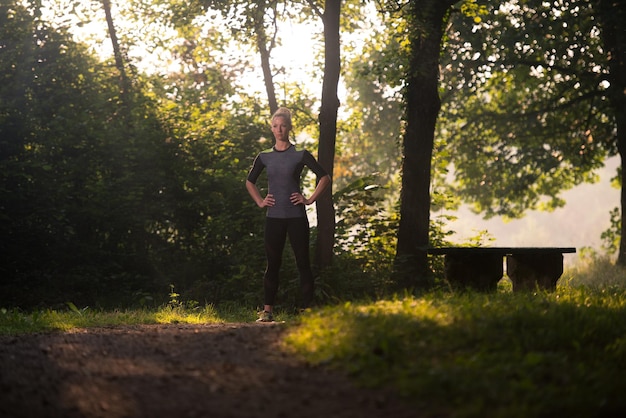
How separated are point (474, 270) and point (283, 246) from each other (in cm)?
309

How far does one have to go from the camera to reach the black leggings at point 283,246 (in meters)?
10.6

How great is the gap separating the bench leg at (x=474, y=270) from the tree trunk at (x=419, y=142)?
2.85 meters

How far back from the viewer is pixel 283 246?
10.7 metres

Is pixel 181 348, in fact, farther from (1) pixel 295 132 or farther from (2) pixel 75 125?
(1) pixel 295 132

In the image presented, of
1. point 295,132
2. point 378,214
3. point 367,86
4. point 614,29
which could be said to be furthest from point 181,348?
point 367,86

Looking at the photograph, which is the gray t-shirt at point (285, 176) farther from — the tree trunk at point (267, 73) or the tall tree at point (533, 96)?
the tall tree at point (533, 96)

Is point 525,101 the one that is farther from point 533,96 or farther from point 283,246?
point 283,246

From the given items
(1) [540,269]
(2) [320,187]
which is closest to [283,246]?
(2) [320,187]

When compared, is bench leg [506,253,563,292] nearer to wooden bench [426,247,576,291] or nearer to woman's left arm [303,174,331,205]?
wooden bench [426,247,576,291]

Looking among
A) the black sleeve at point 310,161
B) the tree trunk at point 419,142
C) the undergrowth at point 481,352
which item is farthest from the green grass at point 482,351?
the tree trunk at point 419,142

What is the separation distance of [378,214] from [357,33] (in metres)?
5.01

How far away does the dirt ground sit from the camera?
18.2 ft

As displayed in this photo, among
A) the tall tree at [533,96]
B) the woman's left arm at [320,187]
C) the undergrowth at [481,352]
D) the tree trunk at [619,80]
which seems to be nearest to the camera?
the undergrowth at [481,352]

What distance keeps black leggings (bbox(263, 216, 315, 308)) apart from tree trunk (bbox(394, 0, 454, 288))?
185 inches
